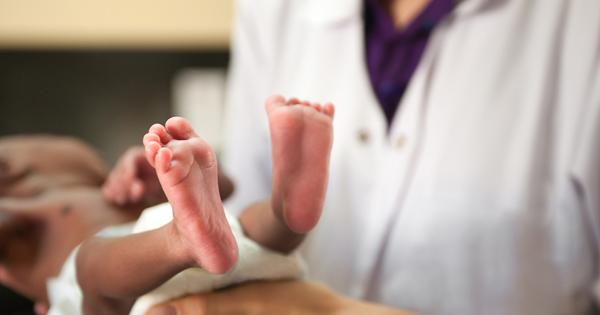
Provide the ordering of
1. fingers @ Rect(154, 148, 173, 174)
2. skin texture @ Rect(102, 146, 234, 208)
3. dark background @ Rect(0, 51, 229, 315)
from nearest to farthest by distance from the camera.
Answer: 1. fingers @ Rect(154, 148, 173, 174)
2. skin texture @ Rect(102, 146, 234, 208)
3. dark background @ Rect(0, 51, 229, 315)

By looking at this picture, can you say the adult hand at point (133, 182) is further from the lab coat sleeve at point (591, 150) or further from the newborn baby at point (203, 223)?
the lab coat sleeve at point (591, 150)

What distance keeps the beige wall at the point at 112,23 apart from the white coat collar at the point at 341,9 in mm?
535

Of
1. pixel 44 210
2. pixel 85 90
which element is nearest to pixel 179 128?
pixel 44 210

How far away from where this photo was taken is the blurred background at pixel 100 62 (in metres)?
0.92

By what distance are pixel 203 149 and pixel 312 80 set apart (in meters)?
0.26

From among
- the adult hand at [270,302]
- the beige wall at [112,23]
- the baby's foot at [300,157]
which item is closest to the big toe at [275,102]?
the baby's foot at [300,157]

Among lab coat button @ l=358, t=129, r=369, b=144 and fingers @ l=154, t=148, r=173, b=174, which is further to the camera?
lab coat button @ l=358, t=129, r=369, b=144

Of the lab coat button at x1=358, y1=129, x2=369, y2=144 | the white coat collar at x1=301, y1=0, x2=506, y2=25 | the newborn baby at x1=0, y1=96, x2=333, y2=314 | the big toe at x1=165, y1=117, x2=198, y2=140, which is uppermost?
the big toe at x1=165, y1=117, x2=198, y2=140

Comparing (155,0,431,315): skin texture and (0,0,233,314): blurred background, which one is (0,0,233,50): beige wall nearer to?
(0,0,233,314): blurred background

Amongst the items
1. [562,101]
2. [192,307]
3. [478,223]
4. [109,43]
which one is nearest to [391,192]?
[478,223]

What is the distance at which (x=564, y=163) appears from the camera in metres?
0.43

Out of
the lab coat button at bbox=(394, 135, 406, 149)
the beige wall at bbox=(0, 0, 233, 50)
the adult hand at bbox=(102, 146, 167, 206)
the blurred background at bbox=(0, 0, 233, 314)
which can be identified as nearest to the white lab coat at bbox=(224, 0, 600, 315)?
the lab coat button at bbox=(394, 135, 406, 149)

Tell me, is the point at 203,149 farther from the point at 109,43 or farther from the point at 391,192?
the point at 109,43

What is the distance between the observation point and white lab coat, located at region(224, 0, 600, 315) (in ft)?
1.38
